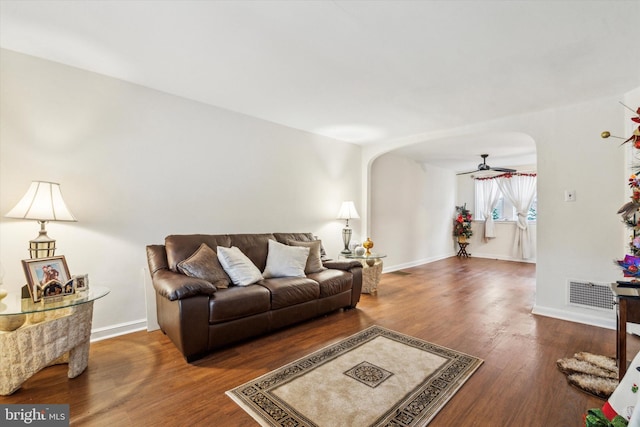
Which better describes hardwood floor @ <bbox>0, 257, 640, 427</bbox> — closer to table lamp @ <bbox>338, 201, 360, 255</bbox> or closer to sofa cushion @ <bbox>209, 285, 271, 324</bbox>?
sofa cushion @ <bbox>209, 285, 271, 324</bbox>

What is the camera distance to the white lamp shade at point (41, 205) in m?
2.16

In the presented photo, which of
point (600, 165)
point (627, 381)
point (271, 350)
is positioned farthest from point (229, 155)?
point (600, 165)

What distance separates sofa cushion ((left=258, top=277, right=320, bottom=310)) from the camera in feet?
9.20

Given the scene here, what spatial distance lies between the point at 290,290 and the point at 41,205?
6.86ft

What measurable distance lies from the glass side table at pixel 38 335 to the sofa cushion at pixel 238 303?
81 cm

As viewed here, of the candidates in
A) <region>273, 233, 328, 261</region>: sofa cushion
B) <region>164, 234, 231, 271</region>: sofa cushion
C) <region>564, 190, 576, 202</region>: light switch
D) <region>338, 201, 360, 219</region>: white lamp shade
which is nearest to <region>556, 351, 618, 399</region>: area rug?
<region>564, 190, 576, 202</region>: light switch

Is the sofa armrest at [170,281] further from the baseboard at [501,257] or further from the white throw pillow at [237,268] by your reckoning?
the baseboard at [501,257]

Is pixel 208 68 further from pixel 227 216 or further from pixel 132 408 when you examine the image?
pixel 132 408

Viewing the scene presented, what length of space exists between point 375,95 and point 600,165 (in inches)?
101

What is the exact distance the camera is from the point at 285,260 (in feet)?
10.9

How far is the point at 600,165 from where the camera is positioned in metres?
3.21

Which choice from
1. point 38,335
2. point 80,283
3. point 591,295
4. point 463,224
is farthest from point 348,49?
point 463,224

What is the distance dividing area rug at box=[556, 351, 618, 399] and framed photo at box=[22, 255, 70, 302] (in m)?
3.61

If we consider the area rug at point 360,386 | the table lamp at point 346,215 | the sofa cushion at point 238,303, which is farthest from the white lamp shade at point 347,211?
the area rug at point 360,386
